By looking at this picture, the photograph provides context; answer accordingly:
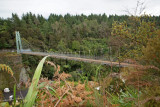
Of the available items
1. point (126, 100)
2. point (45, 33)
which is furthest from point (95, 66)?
point (45, 33)

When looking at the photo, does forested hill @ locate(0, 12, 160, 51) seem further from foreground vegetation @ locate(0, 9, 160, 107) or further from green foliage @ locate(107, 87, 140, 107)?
green foliage @ locate(107, 87, 140, 107)

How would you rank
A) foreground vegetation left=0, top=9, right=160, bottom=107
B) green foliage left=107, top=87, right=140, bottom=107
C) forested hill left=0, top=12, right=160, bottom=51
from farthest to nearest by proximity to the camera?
forested hill left=0, top=12, right=160, bottom=51, green foliage left=107, top=87, right=140, bottom=107, foreground vegetation left=0, top=9, right=160, bottom=107

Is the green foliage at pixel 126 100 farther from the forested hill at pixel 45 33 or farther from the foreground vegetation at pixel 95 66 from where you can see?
the forested hill at pixel 45 33

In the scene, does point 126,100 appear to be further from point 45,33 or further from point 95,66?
point 45,33

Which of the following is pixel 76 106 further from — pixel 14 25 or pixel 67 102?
pixel 14 25

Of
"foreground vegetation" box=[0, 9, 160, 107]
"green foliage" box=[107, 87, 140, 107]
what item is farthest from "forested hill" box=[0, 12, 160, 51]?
"green foliage" box=[107, 87, 140, 107]

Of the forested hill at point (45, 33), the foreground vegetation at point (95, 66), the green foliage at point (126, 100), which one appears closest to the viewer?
the foreground vegetation at point (95, 66)

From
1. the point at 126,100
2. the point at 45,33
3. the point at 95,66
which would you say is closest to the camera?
the point at 126,100

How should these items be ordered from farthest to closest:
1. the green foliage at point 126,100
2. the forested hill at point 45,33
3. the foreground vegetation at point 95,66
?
the forested hill at point 45,33, the green foliage at point 126,100, the foreground vegetation at point 95,66

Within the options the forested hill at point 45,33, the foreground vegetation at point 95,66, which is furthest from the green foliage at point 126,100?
the forested hill at point 45,33

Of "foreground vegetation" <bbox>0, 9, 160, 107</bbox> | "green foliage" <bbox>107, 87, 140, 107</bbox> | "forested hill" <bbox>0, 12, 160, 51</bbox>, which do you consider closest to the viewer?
"foreground vegetation" <bbox>0, 9, 160, 107</bbox>

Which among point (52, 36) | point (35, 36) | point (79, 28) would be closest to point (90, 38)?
point (79, 28)

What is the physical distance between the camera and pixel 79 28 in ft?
104

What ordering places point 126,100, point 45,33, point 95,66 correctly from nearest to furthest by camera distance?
point 126,100 → point 95,66 → point 45,33
